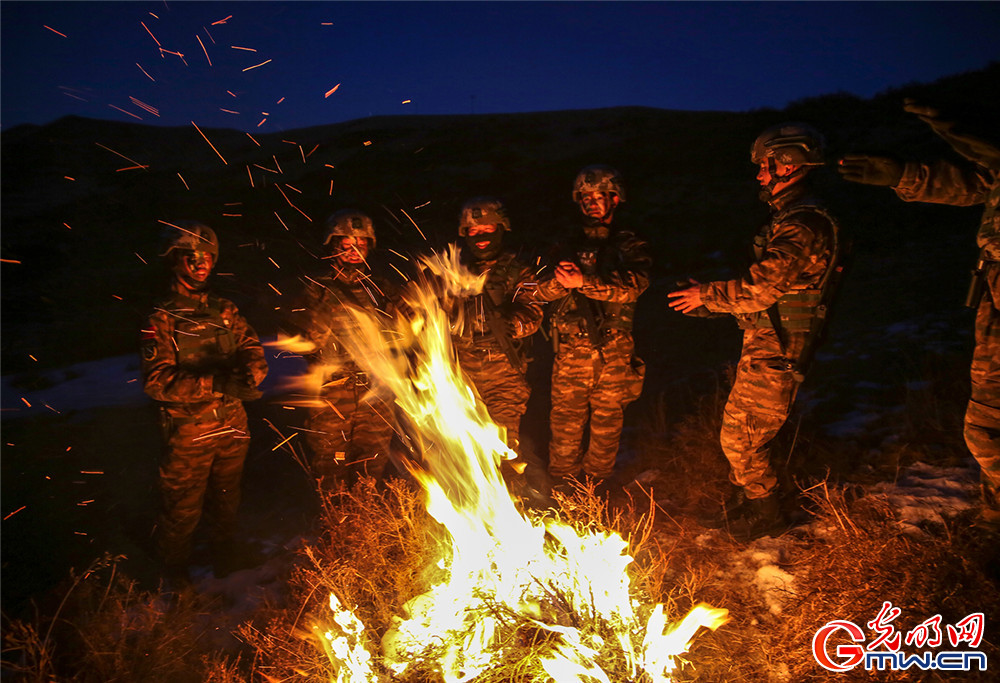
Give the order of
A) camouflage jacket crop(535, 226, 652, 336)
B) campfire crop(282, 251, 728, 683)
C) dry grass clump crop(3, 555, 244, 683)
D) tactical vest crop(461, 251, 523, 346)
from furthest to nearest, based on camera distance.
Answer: tactical vest crop(461, 251, 523, 346)
camouflage jacket crop(535, 226, 652, 336)
dry grass clump crop(3, 555, 244, 683)
campfire crop(282, 251, 728, 683)

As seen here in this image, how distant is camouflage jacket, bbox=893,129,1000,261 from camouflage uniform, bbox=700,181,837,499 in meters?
0.56

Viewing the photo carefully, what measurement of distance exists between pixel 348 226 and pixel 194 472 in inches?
116

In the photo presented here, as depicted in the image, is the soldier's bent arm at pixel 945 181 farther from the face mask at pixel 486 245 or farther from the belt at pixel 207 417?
the belt at pixel 207 417

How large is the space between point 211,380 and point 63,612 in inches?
91.4

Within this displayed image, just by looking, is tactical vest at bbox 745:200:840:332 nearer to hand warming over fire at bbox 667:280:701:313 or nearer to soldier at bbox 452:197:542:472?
hand warming over fire at bbox 667:280:701:313

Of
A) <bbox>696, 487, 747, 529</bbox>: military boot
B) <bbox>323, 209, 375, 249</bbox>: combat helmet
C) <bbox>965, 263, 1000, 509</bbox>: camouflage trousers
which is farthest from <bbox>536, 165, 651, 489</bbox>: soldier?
<bbox>965, 263, 1000, 509</bbox>: camouflage trousers

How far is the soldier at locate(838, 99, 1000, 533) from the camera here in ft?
11.7

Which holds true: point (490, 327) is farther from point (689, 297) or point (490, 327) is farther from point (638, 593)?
point (638, 593)

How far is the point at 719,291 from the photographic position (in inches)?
174

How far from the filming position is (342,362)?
6.03m

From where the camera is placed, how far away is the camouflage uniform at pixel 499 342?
19.1 ft

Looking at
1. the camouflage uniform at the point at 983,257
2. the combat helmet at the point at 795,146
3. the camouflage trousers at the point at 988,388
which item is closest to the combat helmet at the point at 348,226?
the combat helmet at the point at 795,146

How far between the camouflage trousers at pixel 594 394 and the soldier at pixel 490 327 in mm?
458

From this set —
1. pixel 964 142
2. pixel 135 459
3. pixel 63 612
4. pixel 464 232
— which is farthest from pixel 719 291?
pixel 135 459
